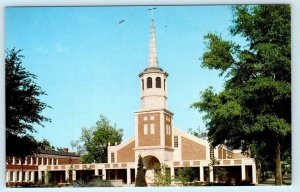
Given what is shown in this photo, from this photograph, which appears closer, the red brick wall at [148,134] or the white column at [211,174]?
the white column at [211,174]

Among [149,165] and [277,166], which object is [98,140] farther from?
[277,166]

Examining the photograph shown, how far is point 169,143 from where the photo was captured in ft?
74.4

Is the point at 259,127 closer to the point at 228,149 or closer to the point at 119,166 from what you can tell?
the point at 228,149

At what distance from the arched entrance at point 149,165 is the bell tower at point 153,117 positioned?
142 mm

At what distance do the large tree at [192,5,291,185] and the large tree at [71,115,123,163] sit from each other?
243 cm

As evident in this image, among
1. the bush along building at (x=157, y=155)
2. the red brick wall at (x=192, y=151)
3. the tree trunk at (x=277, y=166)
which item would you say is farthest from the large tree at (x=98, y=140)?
the tree trunk at (x=277, y=166)

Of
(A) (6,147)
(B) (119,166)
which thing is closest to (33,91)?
(A) (6,147)

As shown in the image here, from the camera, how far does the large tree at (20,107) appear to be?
2212cm

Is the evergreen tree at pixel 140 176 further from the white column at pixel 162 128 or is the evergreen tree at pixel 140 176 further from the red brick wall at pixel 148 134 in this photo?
the white column at pixel 162 128

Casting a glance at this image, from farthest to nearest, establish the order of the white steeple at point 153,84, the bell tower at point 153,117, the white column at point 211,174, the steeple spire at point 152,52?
the bell tower at point 153,117
the white column at point 211,174
the white steeple at point 153,84
the steeple spire at point 152,52

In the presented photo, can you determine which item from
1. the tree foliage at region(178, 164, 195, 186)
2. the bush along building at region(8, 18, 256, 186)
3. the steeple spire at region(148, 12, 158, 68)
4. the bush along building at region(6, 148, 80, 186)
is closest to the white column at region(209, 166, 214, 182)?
the bush along building at region(8, 18, 256, 186)

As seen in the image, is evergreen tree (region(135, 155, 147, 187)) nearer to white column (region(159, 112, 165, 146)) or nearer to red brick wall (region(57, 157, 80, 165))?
white column (region(159, 112, 165, 146))

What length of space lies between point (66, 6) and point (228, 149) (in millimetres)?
6148

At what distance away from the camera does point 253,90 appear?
2259 centimetres
